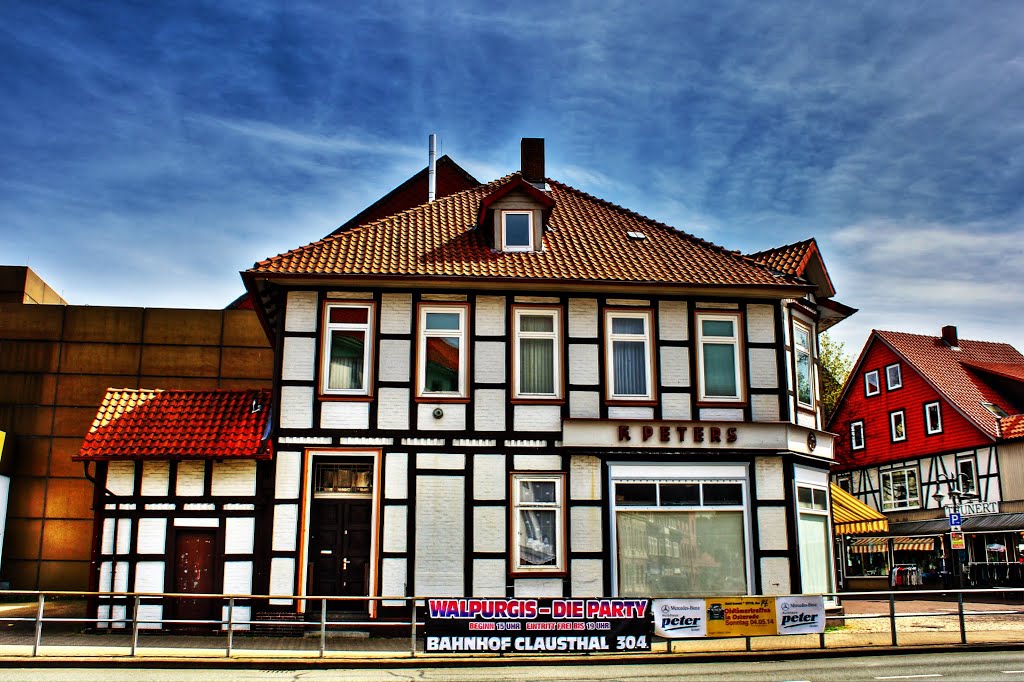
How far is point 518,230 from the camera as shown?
22.0m

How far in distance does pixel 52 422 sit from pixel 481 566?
1883 cm

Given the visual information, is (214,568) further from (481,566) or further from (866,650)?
(866,650)

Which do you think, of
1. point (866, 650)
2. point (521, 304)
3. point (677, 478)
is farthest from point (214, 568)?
point (866, 650)

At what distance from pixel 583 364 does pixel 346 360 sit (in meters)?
5.09

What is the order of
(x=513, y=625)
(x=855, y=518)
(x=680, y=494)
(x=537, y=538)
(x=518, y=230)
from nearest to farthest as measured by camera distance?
(x=513, y=625) → (x=537, y=538) → (x=680, y=494) → (x=518, y=230) → (x=855, y=518)

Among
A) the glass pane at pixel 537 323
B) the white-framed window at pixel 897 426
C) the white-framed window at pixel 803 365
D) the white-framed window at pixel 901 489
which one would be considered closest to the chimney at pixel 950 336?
the white-framed window at pixel 897 426

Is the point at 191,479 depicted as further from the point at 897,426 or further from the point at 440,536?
the point at 897,426

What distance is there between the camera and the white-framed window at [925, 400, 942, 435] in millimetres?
42781

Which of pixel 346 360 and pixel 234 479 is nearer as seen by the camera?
pixel 234 479

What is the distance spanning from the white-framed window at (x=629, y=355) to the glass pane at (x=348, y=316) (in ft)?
17.4

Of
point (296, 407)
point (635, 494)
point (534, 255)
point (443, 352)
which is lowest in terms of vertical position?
point (635, 494)

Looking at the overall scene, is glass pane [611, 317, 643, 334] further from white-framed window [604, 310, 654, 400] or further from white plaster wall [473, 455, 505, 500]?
white plaster wall [473, 455, 505, 500]

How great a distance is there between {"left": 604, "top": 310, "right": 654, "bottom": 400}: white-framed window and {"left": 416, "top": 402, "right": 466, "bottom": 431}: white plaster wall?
10.7 feet

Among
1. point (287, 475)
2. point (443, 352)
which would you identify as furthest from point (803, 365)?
point (287, 475)
